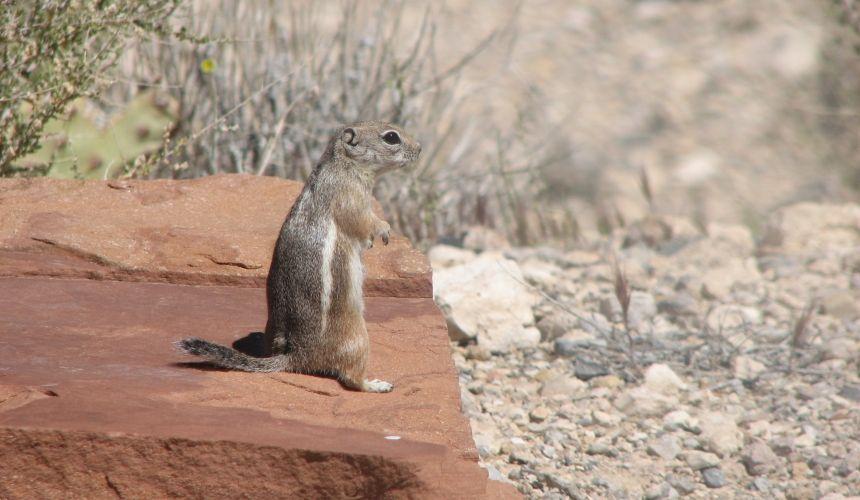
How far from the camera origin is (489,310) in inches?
234

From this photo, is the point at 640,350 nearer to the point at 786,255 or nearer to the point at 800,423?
the point at 800,423

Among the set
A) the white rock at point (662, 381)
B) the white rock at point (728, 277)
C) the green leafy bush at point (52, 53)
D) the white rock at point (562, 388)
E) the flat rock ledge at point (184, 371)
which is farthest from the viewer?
the white rock at point (728, 277)

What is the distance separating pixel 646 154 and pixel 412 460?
8850 millimetres

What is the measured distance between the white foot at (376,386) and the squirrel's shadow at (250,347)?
38 centimetres

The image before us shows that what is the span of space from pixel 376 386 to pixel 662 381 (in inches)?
79.0

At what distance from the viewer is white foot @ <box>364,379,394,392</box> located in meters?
4.05

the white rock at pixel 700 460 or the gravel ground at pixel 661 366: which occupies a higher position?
the gravel ground at pixel 661 366

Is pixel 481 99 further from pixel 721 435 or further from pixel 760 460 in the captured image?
pixel 760 460

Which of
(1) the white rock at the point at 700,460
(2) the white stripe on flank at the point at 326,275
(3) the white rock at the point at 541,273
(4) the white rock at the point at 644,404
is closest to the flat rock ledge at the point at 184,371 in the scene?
(2) the white stripe on flank at the point at 326,275

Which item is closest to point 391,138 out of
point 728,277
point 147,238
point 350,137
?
point 350,137

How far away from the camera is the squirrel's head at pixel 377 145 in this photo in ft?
15.0

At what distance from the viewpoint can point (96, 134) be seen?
655 centimetres

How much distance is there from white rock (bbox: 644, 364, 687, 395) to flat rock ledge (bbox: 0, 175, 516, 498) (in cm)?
129

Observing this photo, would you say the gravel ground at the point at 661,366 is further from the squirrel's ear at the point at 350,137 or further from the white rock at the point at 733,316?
the squirrel's ear at the point at 350,137
